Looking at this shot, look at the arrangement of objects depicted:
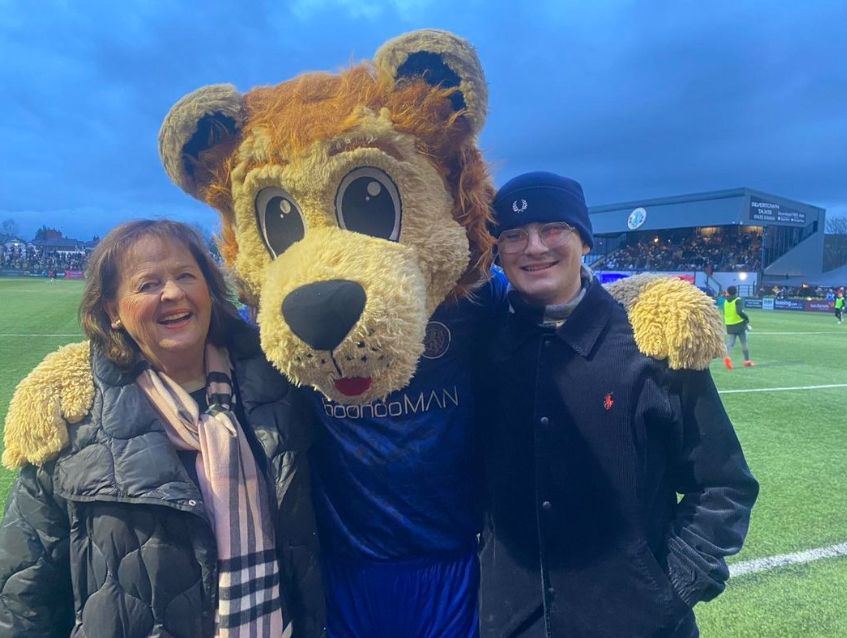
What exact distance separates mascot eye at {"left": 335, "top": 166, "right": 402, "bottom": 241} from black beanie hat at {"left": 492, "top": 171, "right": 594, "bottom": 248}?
1.16 ft

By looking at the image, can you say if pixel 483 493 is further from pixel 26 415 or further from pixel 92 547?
pixel 26 415

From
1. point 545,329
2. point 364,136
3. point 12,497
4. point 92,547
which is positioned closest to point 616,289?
point 545,329

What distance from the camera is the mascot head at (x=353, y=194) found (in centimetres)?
137

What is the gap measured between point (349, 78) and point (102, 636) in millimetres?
1487

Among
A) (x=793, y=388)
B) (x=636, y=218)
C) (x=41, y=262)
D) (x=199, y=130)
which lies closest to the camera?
(x=199, y=130)

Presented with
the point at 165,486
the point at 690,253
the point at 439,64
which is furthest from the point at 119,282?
the point at 690,253

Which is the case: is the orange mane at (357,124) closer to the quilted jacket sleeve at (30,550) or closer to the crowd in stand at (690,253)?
the quilted jacket sleeve at (30,550)

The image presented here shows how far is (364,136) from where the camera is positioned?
1.54m

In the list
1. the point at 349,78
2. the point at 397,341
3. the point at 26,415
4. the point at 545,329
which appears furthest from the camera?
the point at 545,329

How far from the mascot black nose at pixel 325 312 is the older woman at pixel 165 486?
369mm

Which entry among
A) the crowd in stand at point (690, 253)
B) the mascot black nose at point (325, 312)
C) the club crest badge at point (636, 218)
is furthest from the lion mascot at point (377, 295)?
the club crest badge at point (636, 218)

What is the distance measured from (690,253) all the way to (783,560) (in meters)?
47.4

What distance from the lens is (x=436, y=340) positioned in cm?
172

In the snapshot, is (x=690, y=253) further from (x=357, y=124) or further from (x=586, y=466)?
(x=357, y=124)
